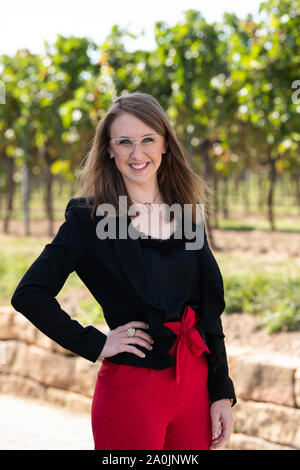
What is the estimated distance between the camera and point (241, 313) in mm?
5379

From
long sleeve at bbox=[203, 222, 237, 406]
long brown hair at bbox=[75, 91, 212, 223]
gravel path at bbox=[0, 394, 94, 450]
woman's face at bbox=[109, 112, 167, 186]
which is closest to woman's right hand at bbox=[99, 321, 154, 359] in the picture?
long sleeve at bbox=[203, 222, 237, 406]

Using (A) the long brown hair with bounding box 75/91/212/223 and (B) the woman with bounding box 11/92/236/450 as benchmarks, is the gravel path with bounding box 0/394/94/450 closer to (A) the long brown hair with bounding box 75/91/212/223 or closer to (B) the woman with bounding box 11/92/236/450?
(B) the woman with bounding box 11/92/236/450

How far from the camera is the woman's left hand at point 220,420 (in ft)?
6.71

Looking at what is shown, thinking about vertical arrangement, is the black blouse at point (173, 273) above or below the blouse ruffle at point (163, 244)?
below

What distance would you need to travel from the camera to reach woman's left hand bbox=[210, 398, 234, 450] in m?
2.04

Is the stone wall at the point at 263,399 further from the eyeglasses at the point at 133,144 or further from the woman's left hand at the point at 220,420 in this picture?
the eyeglasses at the point at 133,144

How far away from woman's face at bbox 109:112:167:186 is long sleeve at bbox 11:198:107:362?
0.24 meters

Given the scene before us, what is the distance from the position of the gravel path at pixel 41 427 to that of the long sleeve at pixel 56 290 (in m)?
2.45

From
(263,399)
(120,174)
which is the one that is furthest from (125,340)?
(263,399)

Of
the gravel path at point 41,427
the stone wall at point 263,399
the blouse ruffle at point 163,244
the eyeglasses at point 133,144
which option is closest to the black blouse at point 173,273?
the blouse ruffle at point 163,244

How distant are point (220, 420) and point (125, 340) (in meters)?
0.46

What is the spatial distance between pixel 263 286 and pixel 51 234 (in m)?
10.1

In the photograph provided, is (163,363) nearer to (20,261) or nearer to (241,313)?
(241,313)

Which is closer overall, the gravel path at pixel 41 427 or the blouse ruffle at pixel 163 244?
the blouse ruffle at pixel 163 244
